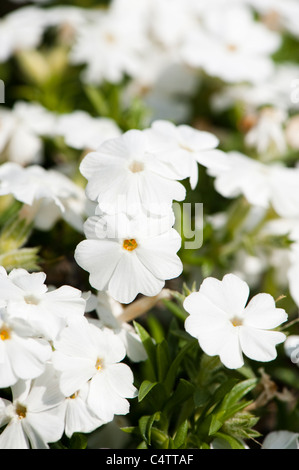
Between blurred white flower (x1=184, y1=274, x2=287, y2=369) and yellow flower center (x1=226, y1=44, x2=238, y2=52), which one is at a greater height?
yellow flower center (x1=226, y1=44, x2=238, y2=52)

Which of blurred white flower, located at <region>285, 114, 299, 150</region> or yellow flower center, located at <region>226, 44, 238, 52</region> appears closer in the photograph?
blurred white flower, located at <region>285, 114, 299, 150</region>

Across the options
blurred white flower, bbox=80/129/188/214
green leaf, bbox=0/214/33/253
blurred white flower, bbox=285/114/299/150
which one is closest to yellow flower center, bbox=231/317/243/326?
blurred white flower, bbox=80/129/188/214

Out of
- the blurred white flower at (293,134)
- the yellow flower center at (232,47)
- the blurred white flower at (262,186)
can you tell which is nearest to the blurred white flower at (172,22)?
the yellow flower center at (232,47)

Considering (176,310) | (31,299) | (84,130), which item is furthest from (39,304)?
(84,130)

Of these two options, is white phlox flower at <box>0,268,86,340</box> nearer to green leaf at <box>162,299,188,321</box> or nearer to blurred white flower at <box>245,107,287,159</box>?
green leaf at <box>162,299,188,321</box>
